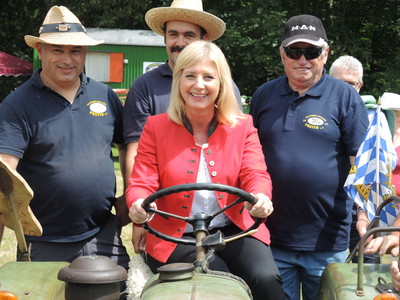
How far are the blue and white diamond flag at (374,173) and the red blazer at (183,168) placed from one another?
60cm

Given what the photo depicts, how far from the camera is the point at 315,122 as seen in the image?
3.81 metres

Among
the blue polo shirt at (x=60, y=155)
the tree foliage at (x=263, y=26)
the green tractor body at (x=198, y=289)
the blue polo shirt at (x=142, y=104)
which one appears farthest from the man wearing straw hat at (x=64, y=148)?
the tree foliage at (x=263, y=26)

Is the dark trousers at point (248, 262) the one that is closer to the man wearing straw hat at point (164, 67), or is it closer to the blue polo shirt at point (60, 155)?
the blue polo shirt at point (60, 155)

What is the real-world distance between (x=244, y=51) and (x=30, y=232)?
1607 cm

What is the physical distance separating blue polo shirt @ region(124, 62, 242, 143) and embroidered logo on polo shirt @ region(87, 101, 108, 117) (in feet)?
0.52

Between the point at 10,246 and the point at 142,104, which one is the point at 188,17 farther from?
the point at 10,246

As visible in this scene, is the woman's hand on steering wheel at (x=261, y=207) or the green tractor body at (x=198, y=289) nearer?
the green tractor body at (x=198, y=289)

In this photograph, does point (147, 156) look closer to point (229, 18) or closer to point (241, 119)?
point (241, 119)

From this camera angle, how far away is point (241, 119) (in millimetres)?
3502

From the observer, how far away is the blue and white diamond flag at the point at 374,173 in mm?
3590

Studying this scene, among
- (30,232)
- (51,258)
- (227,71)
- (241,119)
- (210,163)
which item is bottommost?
(51,258)

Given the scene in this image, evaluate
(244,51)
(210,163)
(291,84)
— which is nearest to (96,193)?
(210,163)

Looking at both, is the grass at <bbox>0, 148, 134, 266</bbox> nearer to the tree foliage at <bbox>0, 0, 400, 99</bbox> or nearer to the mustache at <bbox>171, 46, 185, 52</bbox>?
the mustache at <bbox>171, 46, 185, 52</bbox>

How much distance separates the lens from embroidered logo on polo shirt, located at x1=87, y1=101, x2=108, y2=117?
4.10 meters
